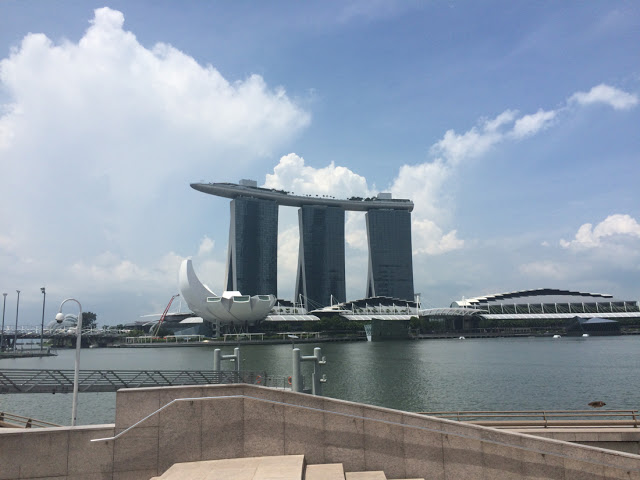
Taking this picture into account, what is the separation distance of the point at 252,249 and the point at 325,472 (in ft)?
587

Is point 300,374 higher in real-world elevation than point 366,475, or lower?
higher

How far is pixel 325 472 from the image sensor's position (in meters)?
10.3

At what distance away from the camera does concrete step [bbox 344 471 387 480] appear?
10.4 metres

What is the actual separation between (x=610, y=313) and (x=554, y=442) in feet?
595

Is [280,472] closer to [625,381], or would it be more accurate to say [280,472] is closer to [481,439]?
[481,439]

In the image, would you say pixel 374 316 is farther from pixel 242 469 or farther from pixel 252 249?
pixel 242 469

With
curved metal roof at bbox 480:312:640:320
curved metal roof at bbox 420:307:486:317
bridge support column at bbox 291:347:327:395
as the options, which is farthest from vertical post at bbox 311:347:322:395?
curved metal roof at bbox 480:312:640:320

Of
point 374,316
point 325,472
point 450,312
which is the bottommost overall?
point 325,472

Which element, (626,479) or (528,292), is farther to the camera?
(528,292)

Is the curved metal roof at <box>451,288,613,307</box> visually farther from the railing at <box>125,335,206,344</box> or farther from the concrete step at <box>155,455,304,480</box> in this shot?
the concrete step at <box>155,455,304,480</box>

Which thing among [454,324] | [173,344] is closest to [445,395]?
[173,344]

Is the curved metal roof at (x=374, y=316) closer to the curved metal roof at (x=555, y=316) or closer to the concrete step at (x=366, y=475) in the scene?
the curved metal roof at (x=555, y=316)

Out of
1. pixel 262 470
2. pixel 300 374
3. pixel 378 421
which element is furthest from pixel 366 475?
pixel 300 374

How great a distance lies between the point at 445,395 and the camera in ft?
111
